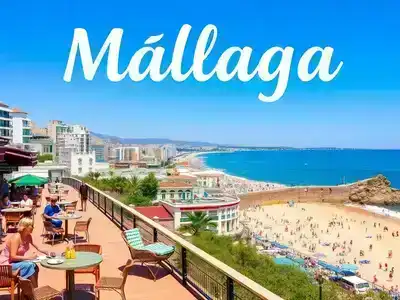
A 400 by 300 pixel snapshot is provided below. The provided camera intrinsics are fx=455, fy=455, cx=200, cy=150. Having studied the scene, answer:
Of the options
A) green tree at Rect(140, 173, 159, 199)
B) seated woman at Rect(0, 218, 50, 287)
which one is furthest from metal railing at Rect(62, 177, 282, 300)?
green tree at Rect(140, 173, 159, 199)

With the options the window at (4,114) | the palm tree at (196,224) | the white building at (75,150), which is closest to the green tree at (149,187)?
the palm tree at (196,224)

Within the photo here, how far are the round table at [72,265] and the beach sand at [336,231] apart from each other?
31.5 meters

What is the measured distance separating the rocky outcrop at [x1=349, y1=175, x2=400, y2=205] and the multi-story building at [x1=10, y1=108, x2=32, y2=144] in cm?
6492

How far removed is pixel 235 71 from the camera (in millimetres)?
12430

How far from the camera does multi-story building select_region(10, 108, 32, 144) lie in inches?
3194

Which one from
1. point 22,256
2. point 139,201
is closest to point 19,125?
point 139,201

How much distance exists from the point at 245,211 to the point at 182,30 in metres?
62.3

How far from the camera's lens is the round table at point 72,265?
5827mm

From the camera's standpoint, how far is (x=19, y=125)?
271 feet

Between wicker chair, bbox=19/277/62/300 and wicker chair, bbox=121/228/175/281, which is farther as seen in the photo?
wicker chair, bbox=121/228/175/281

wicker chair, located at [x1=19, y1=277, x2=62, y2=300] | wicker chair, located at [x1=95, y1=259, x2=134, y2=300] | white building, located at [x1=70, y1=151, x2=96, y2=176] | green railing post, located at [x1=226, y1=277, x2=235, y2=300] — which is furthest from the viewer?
white building, located at [x1=70, y1=151, x2=96, y2=176]

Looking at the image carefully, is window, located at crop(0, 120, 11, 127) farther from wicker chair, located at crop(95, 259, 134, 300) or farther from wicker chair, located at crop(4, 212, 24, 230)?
wicker chair, located at crop(95, 259, 134, 300)

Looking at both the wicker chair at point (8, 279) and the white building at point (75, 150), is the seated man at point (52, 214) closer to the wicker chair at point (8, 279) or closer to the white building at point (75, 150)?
the wicker chair at point (8, 279)

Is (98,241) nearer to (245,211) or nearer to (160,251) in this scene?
(160,251)
